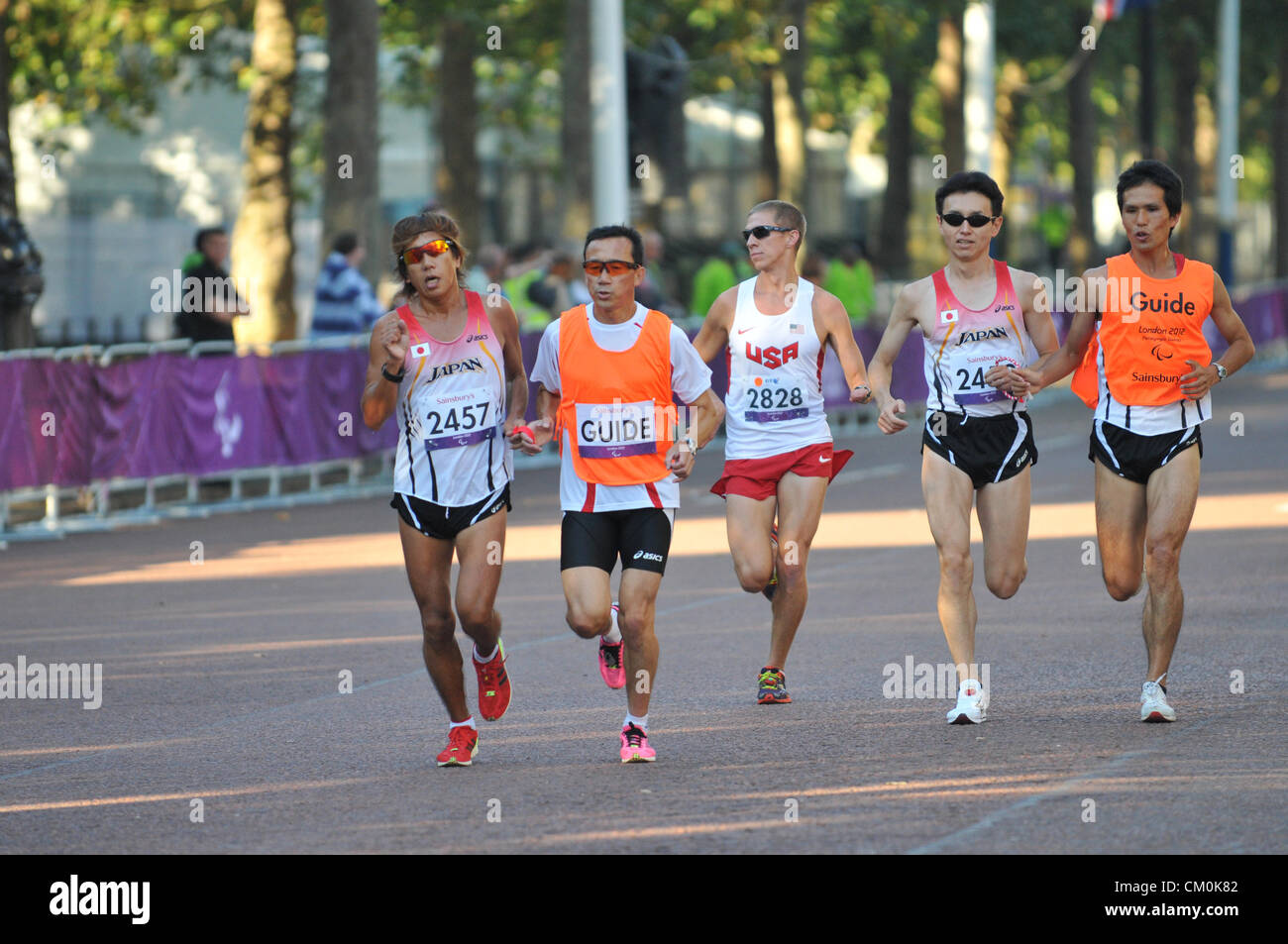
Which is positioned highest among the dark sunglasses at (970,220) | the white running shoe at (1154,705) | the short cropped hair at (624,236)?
the dark sunglasses at (970,220)

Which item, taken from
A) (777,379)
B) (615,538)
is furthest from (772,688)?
(615,538)

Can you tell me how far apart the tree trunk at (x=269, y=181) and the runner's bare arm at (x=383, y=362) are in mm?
15967

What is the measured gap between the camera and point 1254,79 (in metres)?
53.6

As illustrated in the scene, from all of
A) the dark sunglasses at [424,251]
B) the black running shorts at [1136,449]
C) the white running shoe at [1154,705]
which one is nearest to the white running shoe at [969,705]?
the white running shoe at [1154,705]

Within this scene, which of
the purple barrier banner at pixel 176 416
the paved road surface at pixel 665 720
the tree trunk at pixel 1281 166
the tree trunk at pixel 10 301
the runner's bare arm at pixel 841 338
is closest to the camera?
the paved road surface at pixel 665 720

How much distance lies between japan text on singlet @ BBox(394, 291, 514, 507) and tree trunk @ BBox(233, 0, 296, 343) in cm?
1589

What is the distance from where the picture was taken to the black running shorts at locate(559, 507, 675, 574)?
26.3ft

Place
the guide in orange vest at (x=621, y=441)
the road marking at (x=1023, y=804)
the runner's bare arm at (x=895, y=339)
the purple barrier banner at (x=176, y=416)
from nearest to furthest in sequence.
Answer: the road marking at (x=1023, y=804)
the guide in orange vest at (x=621, y=441)
the runner's bare arm at (x=895, y=339)
the purple barrier banner at (x=176, y=416)

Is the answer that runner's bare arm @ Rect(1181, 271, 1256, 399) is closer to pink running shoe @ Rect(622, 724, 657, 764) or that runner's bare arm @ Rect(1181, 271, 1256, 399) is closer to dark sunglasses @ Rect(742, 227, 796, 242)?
dark sunglasses @ Rect(742, 227, 796, 242)

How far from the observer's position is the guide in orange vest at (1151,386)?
852 cm

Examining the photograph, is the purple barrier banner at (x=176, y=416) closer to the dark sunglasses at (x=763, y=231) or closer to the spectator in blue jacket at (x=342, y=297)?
the spectator in blue jacket at (x=342, y=297)

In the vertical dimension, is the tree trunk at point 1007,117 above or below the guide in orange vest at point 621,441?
above

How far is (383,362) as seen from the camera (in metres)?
7.77

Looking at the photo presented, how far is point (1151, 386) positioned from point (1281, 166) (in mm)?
43741
